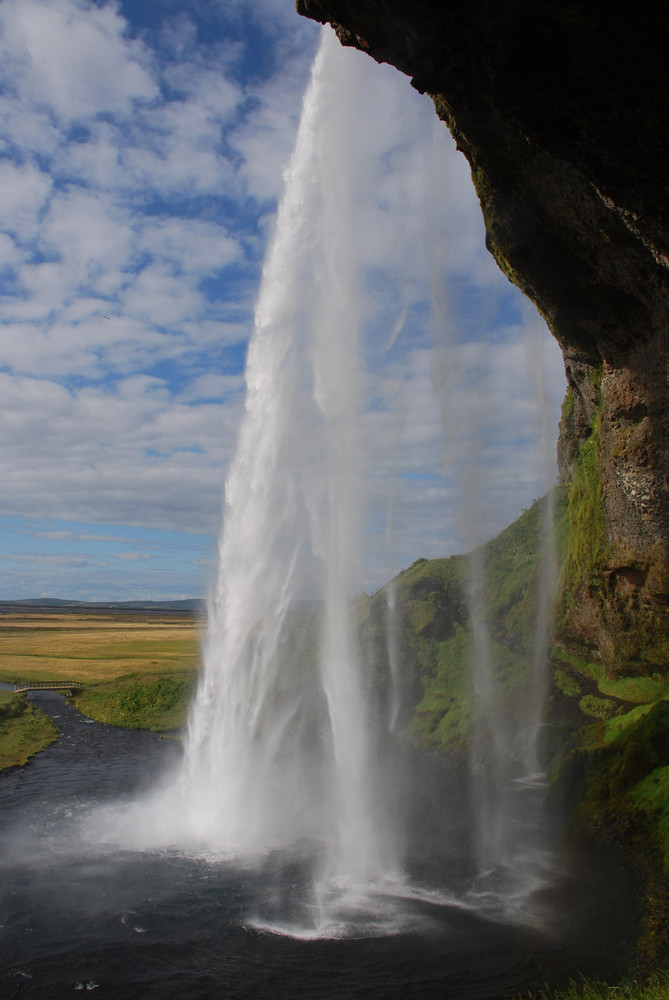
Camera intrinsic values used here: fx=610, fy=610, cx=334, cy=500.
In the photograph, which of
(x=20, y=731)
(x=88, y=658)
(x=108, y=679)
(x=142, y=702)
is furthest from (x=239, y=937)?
(x=88, y=658)

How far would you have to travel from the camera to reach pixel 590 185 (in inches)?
494

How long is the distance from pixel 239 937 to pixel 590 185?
18.5 metres

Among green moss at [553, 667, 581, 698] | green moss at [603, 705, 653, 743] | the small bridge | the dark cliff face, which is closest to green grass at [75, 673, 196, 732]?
the small bridge

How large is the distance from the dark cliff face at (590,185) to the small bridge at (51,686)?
47.5 metres

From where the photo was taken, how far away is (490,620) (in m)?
35.5

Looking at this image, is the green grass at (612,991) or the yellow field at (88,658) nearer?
the green grass at (612,991)

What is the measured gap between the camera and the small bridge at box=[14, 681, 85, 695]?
177 feet

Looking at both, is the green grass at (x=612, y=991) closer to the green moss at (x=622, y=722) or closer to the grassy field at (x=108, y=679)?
the green moss at (x=622, y=722)

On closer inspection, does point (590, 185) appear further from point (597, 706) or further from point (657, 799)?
point (597, 706)

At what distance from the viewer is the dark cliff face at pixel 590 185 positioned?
9.36 metres

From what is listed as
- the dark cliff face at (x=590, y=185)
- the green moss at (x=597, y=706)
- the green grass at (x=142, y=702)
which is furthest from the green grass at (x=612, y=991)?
the green grass at (x=142, y=702)

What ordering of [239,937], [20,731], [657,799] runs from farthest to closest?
[20,731] < [657,799] < [239,937]

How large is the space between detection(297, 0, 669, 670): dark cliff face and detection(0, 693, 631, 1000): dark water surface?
745cm

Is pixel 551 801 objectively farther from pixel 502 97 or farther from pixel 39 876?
pixel 502 97
